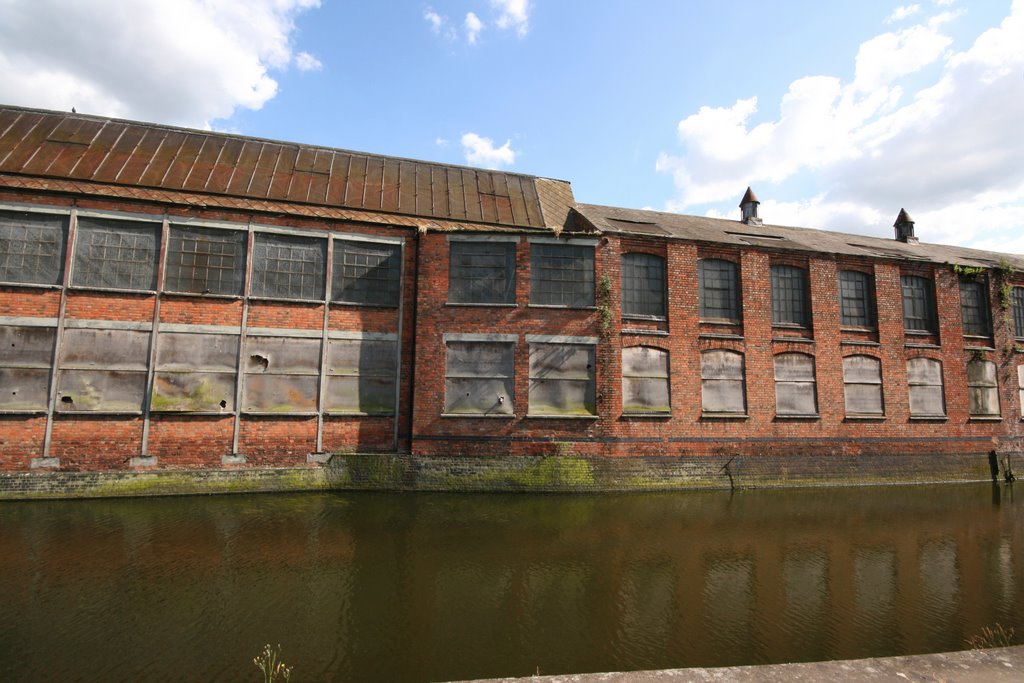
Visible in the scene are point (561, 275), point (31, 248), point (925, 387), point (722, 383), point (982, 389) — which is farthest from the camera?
point (982, 389)

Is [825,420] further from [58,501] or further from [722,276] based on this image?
[58,501]

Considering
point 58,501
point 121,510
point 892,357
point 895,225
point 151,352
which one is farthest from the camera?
point 895,225

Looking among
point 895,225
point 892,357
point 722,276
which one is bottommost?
point 892,357

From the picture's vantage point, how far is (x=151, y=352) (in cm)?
1217

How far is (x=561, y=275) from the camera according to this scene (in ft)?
44.9

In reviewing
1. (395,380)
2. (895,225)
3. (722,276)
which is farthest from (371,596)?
(895,225)

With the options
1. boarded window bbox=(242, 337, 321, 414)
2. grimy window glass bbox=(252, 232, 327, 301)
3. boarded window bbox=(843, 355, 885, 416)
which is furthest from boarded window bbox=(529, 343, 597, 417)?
boarded window bbox=(843, 355, 885, 416)

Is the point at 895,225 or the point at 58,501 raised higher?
the point at 895,225

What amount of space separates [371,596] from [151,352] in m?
9.83

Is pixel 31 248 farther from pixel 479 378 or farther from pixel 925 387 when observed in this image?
pixel 925 387

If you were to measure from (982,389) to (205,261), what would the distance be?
23952 millimetres

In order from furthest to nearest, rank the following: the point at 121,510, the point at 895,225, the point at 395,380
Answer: the point at 895,225 < the point at 395,380 < the point at 121,510

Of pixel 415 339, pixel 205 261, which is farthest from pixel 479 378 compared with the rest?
pixel 205 261

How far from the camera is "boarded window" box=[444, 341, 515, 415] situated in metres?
13.0
